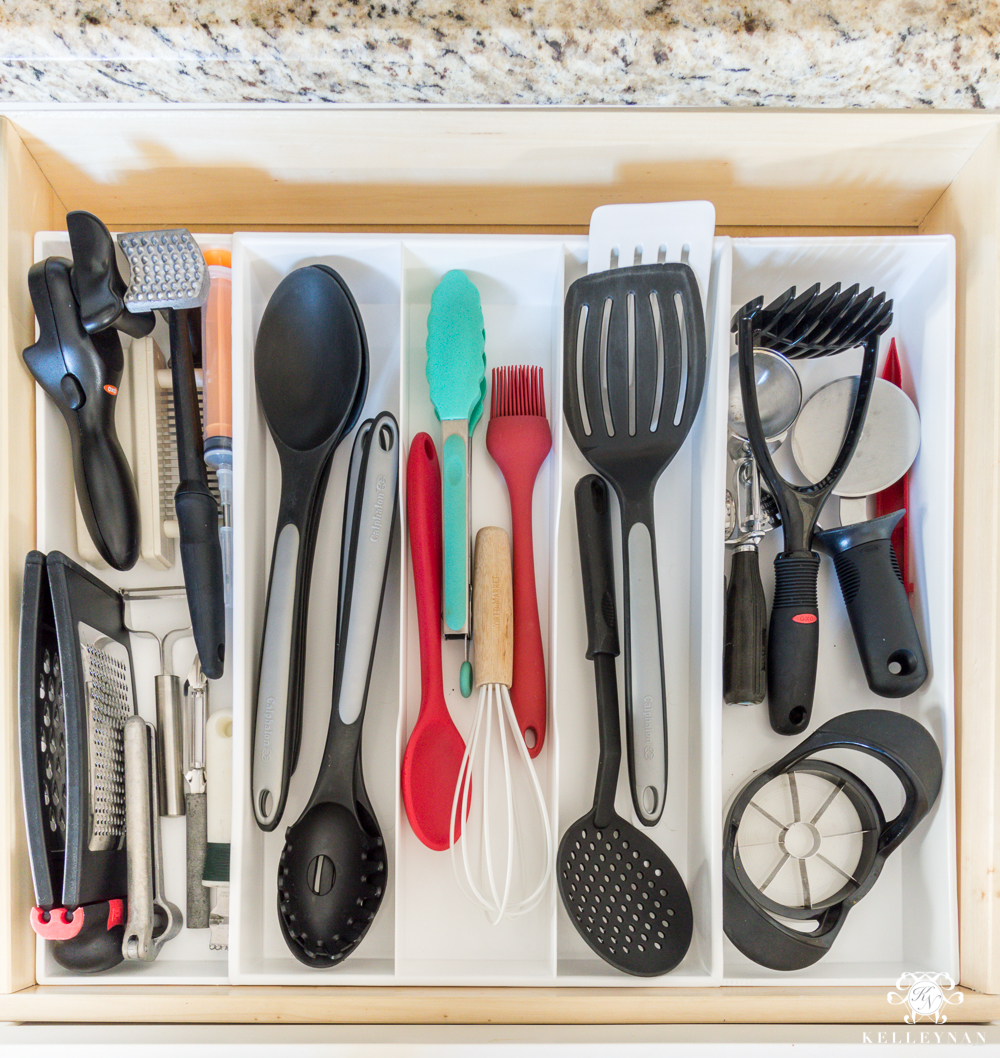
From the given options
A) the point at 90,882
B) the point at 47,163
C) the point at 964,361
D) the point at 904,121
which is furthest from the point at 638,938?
the point at 47,163

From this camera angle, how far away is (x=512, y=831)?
67 cm

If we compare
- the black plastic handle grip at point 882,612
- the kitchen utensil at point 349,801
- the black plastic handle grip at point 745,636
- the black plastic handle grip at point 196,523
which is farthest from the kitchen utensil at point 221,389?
the black plastic handle grip at point 882,612

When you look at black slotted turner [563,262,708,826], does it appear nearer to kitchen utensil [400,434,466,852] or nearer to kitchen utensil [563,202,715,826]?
kitchen utensil [563,202,715,826]

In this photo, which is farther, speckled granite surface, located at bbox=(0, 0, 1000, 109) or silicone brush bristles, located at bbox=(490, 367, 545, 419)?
silicone brush bristles, located at bbox=(490, 367, 545, 419)

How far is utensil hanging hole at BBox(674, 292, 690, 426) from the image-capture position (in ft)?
2.20

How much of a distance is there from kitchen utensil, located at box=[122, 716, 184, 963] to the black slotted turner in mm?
434

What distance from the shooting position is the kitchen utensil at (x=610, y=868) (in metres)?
0.64

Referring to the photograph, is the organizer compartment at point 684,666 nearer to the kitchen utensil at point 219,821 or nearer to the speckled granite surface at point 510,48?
the speckled granite surface at point 510,48

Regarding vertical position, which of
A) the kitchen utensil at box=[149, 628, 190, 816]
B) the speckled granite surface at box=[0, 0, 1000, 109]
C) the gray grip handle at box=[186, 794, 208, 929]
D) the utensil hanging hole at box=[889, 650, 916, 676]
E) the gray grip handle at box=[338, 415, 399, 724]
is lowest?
the gray grip handle at box=[186, 794, 208, 929]

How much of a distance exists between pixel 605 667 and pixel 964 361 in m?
0.44

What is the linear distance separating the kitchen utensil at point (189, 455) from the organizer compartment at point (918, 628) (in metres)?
0.49

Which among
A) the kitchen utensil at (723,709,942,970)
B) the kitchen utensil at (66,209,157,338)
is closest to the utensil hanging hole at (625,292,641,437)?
the kitchen utensil at (723,709,942,970)

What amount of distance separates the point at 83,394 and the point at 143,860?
0.41 meters

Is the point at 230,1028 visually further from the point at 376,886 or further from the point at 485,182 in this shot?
the point at 485,182
